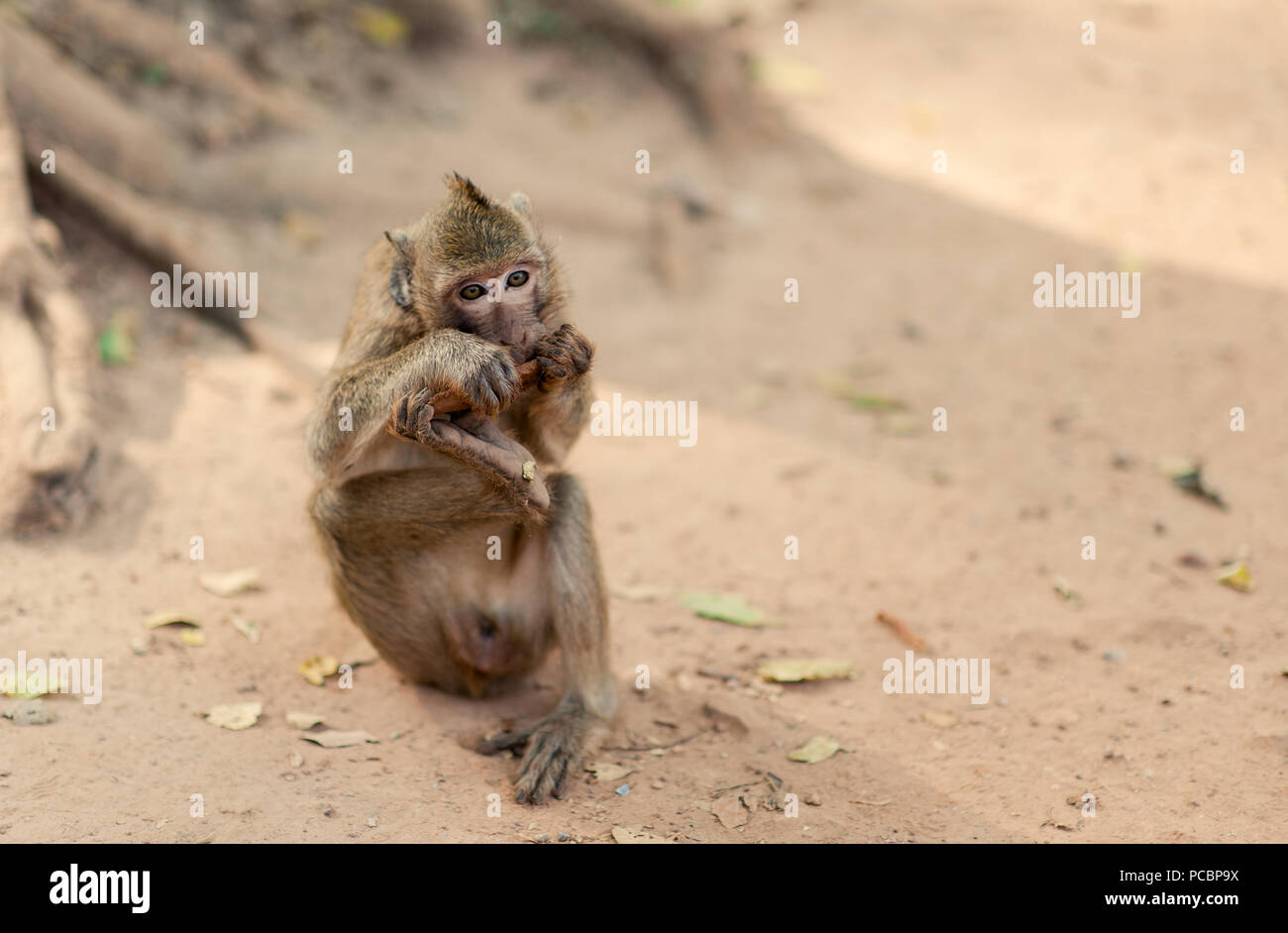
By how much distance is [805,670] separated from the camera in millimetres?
4883

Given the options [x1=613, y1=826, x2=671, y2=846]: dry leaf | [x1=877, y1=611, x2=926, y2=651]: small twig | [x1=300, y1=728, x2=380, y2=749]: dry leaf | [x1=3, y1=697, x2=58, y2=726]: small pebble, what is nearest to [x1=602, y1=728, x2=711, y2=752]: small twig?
[x1=613, y1=826, x2=671, y2=846]: dry leaf

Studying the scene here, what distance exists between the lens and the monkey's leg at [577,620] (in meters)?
4.43

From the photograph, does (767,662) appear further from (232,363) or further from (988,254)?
(988,254)

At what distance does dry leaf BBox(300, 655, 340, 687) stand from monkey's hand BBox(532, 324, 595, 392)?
1646 millimetres

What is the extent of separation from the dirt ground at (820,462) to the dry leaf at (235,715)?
5 cm

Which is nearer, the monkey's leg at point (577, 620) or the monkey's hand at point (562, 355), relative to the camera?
the monkey's hand at point (562, 355)

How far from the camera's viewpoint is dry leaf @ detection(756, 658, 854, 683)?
4844 millimetres

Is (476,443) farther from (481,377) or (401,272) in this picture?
(401,272)

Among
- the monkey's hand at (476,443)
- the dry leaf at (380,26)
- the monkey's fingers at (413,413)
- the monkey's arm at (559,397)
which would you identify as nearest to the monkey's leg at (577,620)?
the monkey's arm at (559,397)

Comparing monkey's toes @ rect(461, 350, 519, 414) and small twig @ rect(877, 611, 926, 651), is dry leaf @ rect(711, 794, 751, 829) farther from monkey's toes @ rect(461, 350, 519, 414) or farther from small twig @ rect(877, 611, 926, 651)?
monkey's toes @ rect(461, 350, 519, 414)

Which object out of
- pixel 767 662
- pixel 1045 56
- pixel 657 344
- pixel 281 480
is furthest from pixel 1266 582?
pixel 1045 56

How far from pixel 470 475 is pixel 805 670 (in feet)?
5.70

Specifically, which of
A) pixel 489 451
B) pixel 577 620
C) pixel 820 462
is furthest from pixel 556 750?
pixel 820 462

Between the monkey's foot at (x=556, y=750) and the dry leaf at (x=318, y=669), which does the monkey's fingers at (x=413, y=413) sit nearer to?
the monkey's foot at (x=556, y=750)
